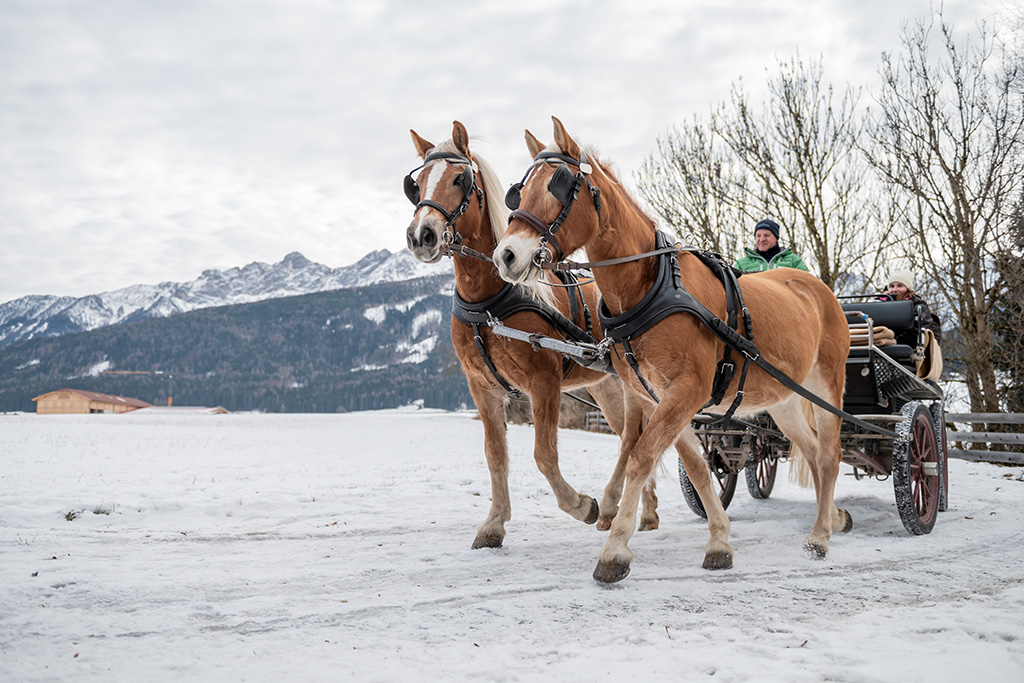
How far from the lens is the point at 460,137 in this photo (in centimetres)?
454

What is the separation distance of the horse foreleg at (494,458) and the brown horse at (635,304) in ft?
3.53

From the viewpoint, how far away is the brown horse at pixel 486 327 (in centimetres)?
426

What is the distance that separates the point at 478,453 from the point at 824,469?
9.13 m

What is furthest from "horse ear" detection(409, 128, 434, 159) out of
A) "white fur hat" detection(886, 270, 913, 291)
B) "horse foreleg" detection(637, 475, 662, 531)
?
"white fur hat" detection(886, 270, 913, 291)

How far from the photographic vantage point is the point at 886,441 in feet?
18.2

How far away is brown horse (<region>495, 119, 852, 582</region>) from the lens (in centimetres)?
349

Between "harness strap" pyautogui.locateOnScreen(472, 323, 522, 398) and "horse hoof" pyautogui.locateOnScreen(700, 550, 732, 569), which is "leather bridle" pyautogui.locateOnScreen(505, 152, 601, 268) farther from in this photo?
"horse hoof" pyautogui.locateOnScreen(700, 550, 732, 569)

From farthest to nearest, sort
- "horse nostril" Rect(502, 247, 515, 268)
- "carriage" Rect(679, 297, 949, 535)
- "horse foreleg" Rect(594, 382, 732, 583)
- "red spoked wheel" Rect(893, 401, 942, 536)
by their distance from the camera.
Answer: "carriage" Rect(679, 297, 949, 535) < "red spoked wheel" Rect(893, 401, 942, 536) < "horse foreleg" Rect(594, 382, 732, 583) < "horse nostril" Rect(502, 247, 515, 268)

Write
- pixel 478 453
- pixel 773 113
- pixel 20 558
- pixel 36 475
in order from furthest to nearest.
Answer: pixel 773 113 < pixel 478 453 < pixel 36 475 < pixel 20 558

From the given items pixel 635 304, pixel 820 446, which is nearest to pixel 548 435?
pixel 635 304

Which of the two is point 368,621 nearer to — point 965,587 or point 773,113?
point 965,587

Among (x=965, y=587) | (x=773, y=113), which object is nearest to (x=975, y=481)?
(x=965, y=587)

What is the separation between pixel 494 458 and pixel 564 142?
2230 millimetres

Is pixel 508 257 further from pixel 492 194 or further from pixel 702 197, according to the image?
pixel 702 197
